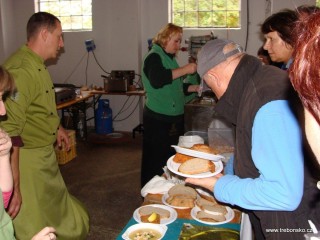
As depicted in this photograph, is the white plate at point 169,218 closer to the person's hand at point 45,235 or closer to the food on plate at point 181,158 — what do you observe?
the food on plate at point 181,158

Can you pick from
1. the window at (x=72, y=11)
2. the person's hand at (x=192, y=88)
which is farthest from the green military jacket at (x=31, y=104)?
the window at (x=72, y=11)

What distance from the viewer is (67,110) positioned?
5.43 meters

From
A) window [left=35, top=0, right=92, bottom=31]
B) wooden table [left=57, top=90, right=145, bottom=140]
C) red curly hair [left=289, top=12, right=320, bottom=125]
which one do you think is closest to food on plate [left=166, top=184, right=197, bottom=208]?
red curly hair [left=289, top=12, right=320, bottom=125]

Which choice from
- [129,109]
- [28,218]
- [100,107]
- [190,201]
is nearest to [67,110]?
[100,107]

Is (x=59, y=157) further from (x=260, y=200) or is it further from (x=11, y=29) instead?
(x=260, y=200)

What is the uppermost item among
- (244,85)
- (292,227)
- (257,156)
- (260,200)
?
(244,85)

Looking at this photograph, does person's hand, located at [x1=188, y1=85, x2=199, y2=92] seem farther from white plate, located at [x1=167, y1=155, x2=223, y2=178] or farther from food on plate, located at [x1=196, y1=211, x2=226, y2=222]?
food on plate, located at [x1=196, y1=211, x2=226, y2=222]

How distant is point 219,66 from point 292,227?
2.12 feet

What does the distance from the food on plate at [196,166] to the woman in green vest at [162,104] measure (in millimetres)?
1408

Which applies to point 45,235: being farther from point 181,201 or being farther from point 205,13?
point 205,13

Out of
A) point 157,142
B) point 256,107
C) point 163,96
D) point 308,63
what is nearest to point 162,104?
point 163,96

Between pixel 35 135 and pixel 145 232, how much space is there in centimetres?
115

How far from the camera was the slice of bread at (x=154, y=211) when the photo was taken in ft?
5.43

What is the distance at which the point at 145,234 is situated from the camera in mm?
1498
